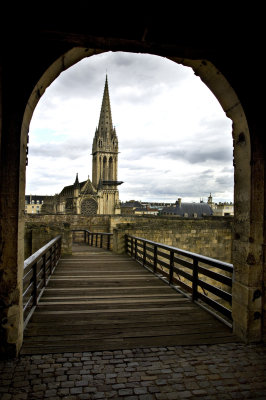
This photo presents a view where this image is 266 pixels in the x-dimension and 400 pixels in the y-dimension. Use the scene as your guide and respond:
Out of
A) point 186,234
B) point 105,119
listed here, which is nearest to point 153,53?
point 186,234

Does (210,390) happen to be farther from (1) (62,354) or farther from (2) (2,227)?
(2) (2,227)

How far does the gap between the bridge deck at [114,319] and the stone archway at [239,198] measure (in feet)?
1.16

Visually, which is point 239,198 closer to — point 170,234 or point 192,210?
point 170,234

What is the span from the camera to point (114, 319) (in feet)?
12.6

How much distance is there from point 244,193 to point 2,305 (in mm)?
2968

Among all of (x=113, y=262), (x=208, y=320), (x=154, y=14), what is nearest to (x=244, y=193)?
(x=208, y=320)

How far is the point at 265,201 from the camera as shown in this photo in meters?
3.17

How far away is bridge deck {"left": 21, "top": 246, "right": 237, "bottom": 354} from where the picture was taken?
3143 millimetres

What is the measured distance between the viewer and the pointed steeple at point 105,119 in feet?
270

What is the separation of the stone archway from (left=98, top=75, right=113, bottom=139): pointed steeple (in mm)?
81225

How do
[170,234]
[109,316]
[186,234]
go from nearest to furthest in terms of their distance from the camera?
[109,316], [170,234], [186,234]

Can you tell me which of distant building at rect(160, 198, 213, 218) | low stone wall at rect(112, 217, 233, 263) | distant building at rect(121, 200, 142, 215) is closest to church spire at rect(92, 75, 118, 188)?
distant building at rect(121, 200, 142, 215)

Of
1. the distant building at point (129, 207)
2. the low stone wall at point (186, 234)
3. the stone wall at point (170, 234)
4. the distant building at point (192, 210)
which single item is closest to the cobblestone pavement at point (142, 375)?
the stone wall at point (170, 234)

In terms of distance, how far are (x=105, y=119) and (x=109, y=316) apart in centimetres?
8388
